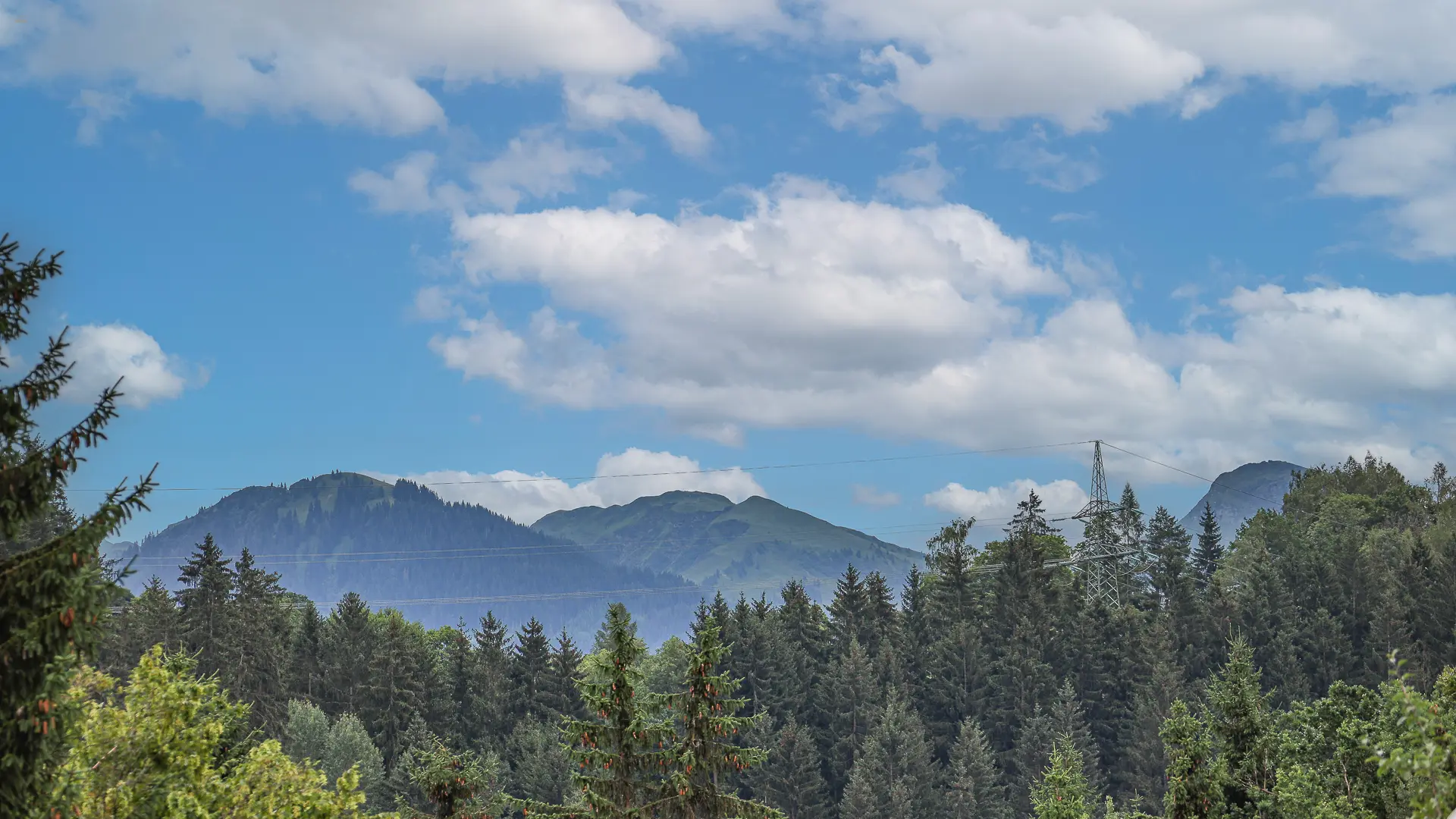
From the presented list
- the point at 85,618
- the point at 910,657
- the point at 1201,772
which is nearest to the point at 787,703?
the point at 910,657

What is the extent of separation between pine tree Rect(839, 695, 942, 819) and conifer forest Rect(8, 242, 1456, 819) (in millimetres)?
244

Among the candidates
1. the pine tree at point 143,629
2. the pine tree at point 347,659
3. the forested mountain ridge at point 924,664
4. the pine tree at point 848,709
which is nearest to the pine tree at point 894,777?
the forested mountain ridge at point 924,664

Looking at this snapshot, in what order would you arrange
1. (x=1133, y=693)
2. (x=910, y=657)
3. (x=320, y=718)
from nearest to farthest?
(x=320, y=718) → (x=1133, y=693) → (x=910, y=657)

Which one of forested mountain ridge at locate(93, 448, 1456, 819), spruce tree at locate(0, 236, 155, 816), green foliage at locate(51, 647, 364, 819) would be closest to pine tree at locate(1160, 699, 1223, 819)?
green foliage at locate(51, 647, 364, 819)

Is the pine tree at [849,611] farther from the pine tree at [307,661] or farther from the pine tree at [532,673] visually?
the pine tree at [307,661]

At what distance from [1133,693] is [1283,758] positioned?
67.6 metres

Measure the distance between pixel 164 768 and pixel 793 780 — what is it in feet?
Answer: 242

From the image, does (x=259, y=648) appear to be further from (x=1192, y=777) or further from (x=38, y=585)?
(x=38, y=585)

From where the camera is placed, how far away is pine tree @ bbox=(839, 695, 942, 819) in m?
79.0

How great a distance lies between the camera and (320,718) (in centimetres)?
8288

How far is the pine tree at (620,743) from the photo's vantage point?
2830 centimetres

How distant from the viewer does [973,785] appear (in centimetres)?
8256

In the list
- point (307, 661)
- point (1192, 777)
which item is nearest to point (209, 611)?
point (307, 661)

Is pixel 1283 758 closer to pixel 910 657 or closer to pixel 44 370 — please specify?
pixel 44 370
